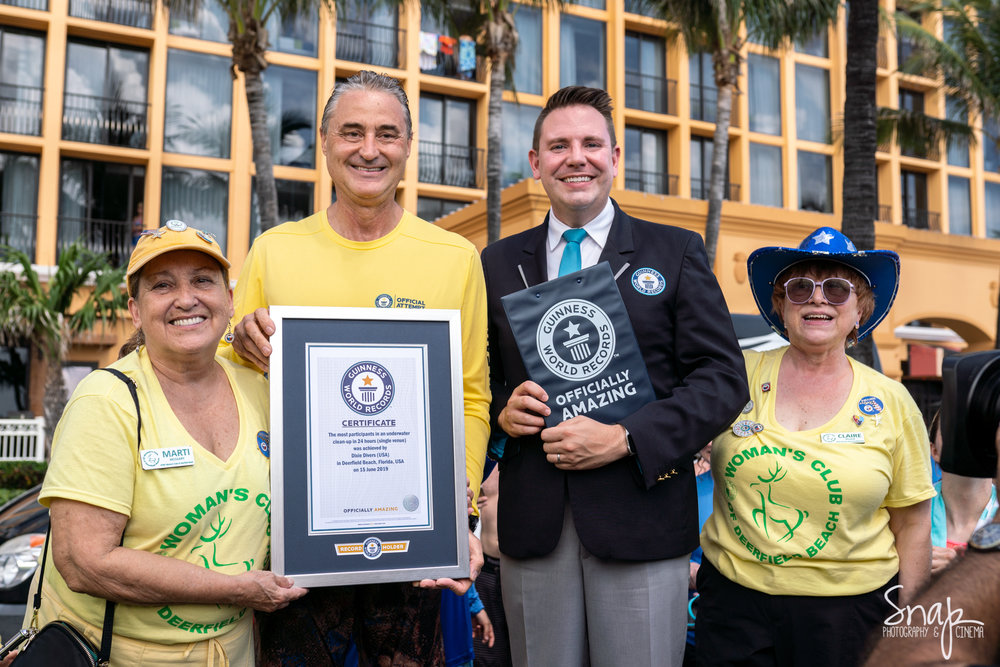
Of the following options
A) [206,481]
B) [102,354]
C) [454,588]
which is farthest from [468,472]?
[102,354]

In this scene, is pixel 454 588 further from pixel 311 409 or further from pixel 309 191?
pixel 309 191

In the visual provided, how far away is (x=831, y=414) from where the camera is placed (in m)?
3.25

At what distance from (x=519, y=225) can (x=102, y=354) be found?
12474mm

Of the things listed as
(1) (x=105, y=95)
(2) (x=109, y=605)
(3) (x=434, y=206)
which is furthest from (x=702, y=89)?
(2) (x=109, y=605)

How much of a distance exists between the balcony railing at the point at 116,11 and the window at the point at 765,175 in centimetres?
1943

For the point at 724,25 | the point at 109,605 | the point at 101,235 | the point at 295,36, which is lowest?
the point at 109,605

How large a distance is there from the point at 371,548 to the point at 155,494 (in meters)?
0.65

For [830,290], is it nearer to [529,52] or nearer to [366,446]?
[366,446]

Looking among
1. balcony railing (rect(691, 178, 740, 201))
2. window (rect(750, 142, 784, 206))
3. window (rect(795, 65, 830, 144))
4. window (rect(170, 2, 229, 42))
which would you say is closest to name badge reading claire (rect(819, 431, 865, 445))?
window (rect(170, 2, 229, 42))

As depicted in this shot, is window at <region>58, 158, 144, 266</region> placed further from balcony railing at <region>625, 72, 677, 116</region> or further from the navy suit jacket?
the navy suit jacket

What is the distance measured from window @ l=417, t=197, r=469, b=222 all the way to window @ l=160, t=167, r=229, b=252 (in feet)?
18.4

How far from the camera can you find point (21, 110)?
23.0 metres

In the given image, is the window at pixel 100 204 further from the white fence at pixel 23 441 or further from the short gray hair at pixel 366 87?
the short gray hair at pixel 366 87

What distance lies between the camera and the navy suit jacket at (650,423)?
9.47 feet
